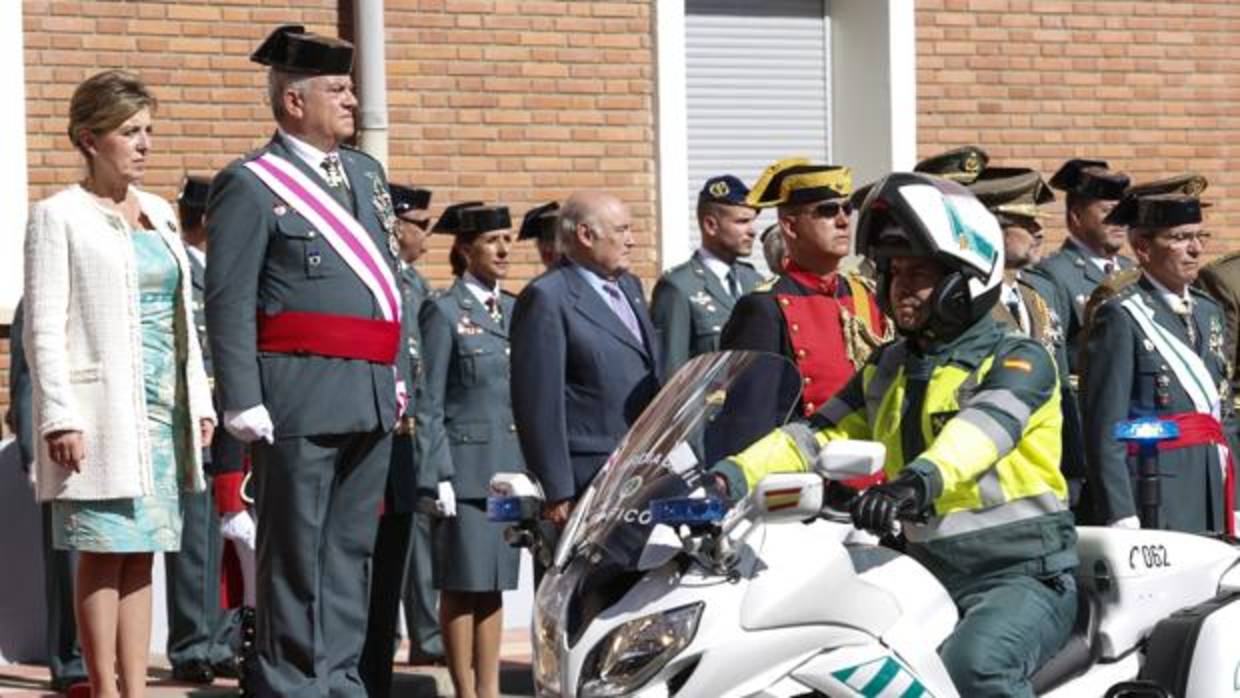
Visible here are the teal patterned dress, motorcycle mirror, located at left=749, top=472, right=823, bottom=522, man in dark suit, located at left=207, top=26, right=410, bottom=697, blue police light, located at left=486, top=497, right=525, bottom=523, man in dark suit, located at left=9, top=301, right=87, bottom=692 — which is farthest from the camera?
man in dark suit, located at left=9, top=301, right=87, bottom=692

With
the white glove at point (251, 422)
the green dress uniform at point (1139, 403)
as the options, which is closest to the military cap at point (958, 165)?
the green dress uniform at point (1139, 403)

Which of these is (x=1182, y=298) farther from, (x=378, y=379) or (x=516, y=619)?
(x=516, y=619)

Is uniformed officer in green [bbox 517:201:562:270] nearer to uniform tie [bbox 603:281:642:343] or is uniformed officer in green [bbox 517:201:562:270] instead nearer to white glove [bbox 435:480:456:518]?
white glove [bbox 435:480:456:518]

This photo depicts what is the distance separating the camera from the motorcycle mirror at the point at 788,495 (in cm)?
619

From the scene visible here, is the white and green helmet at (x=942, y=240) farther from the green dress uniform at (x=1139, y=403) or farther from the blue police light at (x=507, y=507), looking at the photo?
the green dress uniform at (x=1139, y=403)

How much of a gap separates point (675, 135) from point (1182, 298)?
5.65 metres

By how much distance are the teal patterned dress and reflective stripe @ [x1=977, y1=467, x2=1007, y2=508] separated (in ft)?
10.3

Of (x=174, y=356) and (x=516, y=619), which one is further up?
(x=174, y=356)

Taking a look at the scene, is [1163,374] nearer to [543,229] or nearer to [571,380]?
[571,380]

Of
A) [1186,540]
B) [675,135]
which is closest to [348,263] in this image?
[1186,540]

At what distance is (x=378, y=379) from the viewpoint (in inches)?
352

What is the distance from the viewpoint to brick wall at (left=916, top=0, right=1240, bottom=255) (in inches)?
668

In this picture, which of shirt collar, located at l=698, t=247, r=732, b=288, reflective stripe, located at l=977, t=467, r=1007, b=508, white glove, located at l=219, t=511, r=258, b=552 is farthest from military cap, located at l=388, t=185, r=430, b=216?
reflective stripe, located at l=977, t=467, r=1007, b=508

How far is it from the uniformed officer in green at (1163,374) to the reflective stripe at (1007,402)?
3.44m
